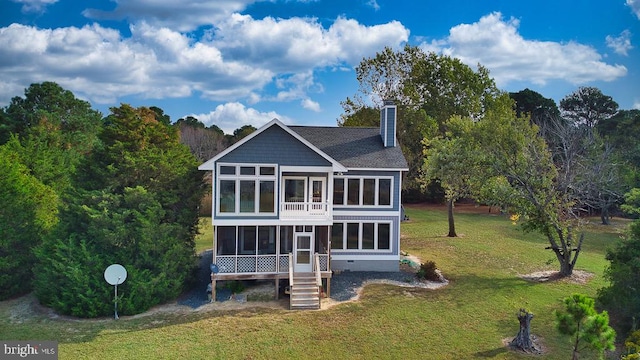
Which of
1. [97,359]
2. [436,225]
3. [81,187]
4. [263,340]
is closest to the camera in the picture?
[97,359]

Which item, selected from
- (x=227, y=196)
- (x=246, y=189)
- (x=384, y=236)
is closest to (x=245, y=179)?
(x=246, y=189)

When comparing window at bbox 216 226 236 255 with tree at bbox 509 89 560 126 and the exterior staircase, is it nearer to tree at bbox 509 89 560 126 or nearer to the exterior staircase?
the exterior staircase

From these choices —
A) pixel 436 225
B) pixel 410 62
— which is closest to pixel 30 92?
pixel 410 62

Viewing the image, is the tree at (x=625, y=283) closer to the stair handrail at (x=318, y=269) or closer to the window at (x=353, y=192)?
the stair handrail at (x=318, y=269)

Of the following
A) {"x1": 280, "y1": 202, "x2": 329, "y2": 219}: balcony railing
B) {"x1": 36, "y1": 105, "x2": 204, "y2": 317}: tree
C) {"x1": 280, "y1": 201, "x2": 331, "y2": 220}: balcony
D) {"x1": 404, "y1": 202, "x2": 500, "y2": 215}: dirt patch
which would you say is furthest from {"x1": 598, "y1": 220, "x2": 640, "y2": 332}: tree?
{"x1": 404, "y1": 202, "x2": 500, "y2": 215}: dirt patch

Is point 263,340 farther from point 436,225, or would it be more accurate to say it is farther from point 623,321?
point 436,225

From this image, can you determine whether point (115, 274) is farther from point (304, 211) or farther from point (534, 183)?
point (534, 183)

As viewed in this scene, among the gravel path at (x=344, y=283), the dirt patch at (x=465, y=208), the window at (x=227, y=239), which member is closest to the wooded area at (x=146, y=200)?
the gravel path at (x=344, y=283)
